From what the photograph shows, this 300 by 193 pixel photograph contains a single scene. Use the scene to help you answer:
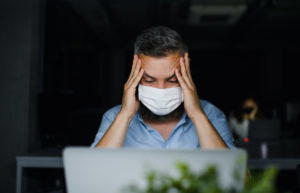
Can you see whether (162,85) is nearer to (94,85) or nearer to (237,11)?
(237,11)

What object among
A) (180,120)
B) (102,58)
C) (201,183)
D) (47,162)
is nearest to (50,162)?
(47,162)

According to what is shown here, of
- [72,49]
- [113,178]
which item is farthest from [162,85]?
[72,49]

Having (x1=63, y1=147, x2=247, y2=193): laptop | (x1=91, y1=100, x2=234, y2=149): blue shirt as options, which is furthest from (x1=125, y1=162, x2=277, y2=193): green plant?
(x1=91, y1=100, x2=234, y2=149): blue shirt

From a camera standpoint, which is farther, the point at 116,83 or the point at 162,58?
the point at 116,83

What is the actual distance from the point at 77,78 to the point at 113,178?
8.98 meters

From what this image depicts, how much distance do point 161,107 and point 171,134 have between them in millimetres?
184

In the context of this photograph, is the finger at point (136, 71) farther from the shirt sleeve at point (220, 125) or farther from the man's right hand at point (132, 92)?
the shirt sleeve at point (220, 125)

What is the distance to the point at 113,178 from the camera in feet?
4.03

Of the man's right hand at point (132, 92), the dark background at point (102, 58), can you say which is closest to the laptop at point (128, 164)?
the man's right hand at point (132, 92)

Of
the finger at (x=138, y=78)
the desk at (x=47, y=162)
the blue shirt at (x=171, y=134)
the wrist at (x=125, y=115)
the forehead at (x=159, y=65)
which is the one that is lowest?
the desk at (x=47, y=162)

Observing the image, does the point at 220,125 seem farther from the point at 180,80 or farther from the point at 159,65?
the point at 159,65

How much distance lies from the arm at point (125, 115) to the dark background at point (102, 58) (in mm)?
1875

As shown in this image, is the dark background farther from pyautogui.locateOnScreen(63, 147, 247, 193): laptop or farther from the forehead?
pyautogui.locateOnScreen(63, 147, 247, 193): laptop

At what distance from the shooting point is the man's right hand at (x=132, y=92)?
2072 mm
